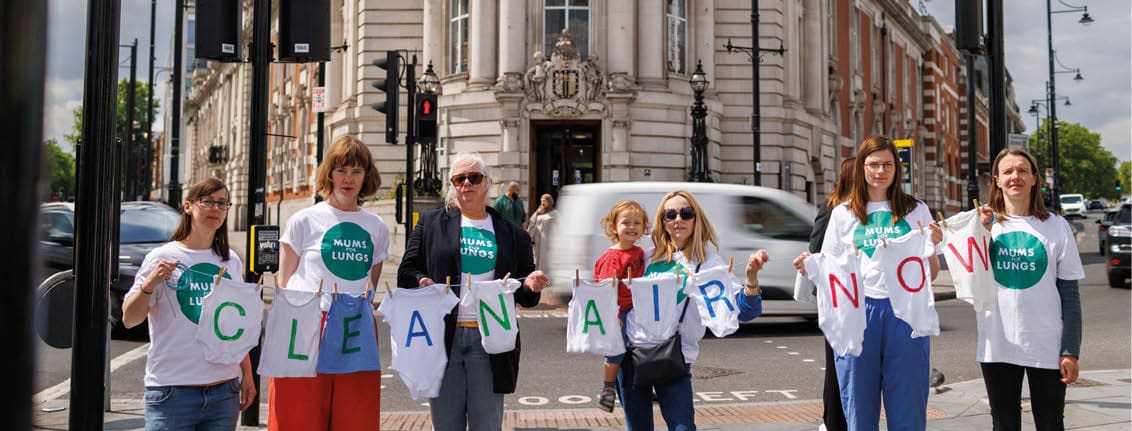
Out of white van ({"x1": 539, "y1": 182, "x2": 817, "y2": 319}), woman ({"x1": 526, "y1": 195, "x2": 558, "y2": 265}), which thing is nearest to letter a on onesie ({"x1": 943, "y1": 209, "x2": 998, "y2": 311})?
white van ({"x1": 539, "y1": 182, "x2": 817, "y2": 319})

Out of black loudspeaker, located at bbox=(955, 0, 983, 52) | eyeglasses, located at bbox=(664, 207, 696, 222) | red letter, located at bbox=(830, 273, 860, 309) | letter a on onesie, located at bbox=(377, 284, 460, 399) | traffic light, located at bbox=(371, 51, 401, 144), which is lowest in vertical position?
letter a on onesie, located at bbox=(377, 284, 460, 399)

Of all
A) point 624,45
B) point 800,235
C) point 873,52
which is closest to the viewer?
point 800,235

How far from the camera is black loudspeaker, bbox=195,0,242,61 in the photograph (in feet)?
22.8

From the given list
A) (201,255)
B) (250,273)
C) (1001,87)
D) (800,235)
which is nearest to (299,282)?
(201,255)

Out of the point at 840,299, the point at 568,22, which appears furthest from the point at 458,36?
the point at 840,299

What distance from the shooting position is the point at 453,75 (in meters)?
30.9

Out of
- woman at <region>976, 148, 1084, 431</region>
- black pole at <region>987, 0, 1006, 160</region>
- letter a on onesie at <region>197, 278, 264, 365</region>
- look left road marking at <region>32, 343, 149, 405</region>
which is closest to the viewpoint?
letter a on onesie at <region>197, 278, 264, 365</region>

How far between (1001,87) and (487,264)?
493 cm

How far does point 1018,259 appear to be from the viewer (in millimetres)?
4828

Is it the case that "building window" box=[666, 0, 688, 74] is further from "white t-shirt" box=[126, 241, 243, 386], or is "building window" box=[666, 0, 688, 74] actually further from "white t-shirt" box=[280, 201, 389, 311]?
"white t-shirt" box=[126, 241, 243, 386]

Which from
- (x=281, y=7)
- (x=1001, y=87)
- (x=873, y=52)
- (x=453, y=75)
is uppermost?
(x=873, y=52)

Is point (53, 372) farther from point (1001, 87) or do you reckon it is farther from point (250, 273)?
point (1001, 87)

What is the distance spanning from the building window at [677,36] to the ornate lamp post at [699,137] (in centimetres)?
217

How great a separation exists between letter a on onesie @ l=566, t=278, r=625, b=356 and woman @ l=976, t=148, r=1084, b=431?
1878 mm
